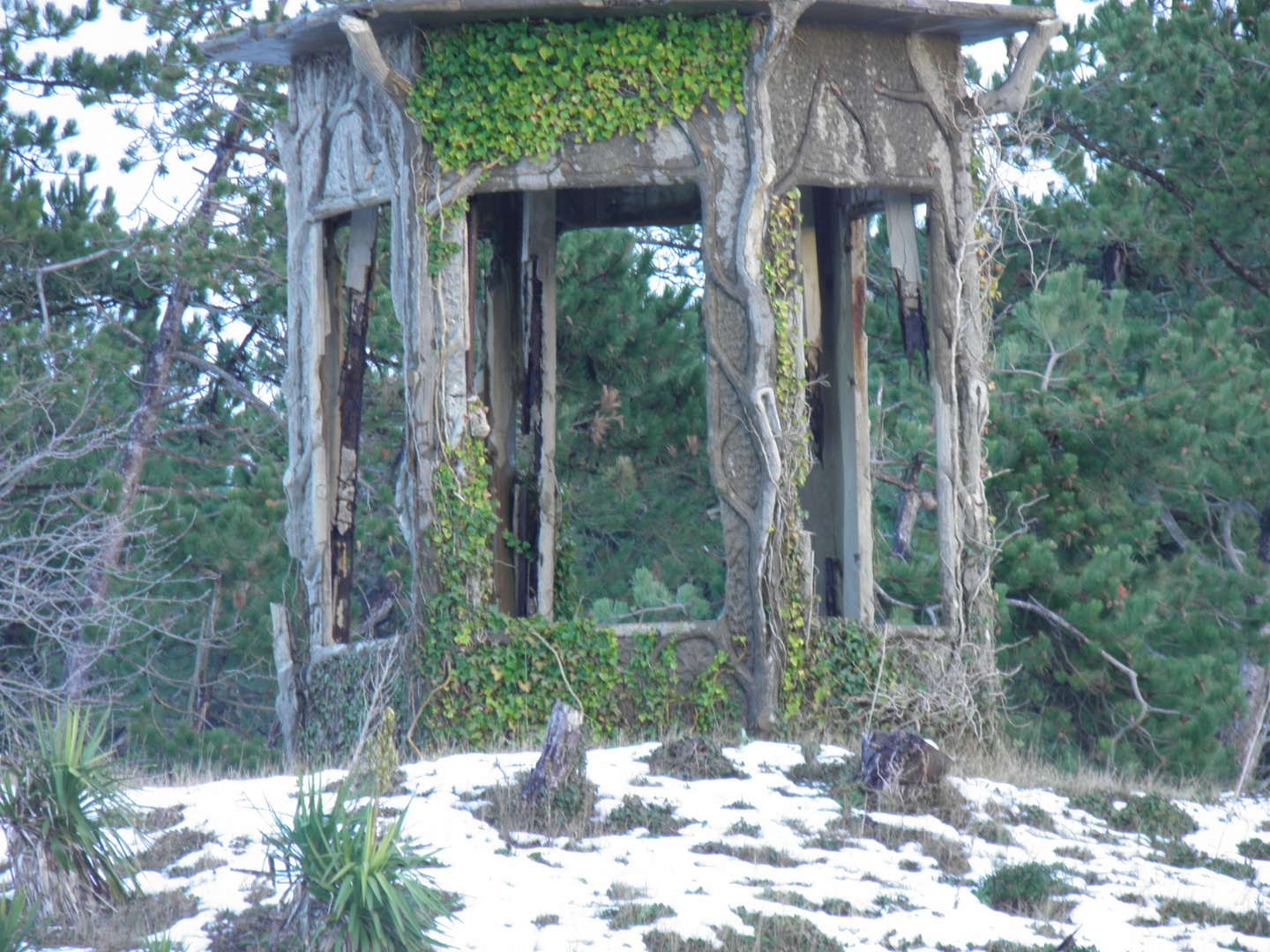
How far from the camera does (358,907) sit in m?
4.95

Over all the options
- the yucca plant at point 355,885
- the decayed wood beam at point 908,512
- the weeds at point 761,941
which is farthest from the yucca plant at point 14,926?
the decayed wood beam at point 908,512

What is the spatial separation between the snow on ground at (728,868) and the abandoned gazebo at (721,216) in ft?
5.45

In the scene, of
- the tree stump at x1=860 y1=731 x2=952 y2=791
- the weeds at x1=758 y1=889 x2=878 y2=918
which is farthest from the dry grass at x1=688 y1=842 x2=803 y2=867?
the tree stump at x1=860 y1=731 x2=952 y2=791

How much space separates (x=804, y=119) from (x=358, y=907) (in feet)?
18.5

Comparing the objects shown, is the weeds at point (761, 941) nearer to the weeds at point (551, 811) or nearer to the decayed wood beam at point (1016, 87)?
the weeds at point (551, 811)

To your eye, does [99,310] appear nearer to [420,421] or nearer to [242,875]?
[420,421]

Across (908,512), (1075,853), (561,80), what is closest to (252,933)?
(1075,853)

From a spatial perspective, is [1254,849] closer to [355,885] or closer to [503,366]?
[355,885]

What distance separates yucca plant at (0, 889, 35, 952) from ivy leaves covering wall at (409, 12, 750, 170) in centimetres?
493

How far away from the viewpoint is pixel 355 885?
493cm

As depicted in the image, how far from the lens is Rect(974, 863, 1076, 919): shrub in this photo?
5758 millimetres

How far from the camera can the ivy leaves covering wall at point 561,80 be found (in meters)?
8.52

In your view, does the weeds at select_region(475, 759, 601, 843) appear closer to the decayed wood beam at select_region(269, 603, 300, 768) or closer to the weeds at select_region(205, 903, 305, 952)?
the weeds at select_region(205, 903, 305, 952)

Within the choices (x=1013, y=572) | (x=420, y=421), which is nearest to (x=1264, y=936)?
(x=420, y=421)
